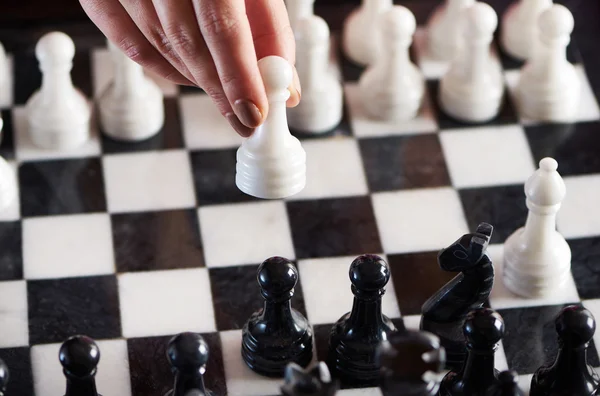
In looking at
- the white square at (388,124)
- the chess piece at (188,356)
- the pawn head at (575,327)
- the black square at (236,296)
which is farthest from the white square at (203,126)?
the pawn head at (575,327)

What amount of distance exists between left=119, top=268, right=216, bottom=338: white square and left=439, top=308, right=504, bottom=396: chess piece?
14.9 inches

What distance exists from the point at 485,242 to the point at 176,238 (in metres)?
0.54

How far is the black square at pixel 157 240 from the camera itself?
1884mm

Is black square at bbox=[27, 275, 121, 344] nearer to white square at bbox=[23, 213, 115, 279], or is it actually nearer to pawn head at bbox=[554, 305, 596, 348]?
white square at bbox=[23, 213, 115, 279]

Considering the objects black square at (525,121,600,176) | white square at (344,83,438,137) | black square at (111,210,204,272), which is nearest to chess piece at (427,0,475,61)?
white square at (344,83,438,137)

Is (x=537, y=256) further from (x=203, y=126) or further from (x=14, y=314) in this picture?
(x=14, y=314)

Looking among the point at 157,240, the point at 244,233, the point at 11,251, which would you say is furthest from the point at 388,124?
the point at 11,251

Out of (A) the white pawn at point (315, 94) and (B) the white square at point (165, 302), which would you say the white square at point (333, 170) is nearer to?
(A) the white pawn at point (315, 94)

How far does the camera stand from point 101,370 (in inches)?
67.1

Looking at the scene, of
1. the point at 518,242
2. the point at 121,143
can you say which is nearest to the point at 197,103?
the point at 121,143

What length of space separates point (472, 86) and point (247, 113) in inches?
26.8

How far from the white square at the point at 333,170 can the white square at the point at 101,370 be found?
44 cm

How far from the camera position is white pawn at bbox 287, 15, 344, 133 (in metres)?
2.11

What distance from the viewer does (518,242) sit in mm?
1844
